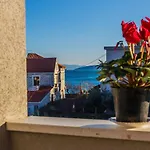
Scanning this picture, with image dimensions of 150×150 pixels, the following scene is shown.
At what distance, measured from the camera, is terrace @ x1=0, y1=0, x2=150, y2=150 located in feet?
3.71

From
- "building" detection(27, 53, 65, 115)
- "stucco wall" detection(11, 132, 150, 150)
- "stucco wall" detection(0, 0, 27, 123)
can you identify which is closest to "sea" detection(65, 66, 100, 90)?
"building" detection(27, 53, 65, 115)

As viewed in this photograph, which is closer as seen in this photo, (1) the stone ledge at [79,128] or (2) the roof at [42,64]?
(1) the stone ledge at [79,128]

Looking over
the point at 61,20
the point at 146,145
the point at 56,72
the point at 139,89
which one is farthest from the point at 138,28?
the point at 61,20

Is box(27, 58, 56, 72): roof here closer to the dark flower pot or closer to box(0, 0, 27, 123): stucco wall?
box(0, 0, 27, 123): stucco wall

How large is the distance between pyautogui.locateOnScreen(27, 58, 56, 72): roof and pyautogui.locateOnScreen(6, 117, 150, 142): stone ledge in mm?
Result: 549

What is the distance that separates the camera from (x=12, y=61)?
1395 millimetres

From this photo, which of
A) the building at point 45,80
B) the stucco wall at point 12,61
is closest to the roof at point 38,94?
the building at point 45,80

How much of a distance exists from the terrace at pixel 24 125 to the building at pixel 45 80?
353mm

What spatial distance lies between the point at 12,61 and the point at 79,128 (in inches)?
19.0

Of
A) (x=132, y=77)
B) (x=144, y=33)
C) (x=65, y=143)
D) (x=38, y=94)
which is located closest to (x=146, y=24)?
(x=144, y=33)

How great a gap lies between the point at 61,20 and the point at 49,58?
494 mm

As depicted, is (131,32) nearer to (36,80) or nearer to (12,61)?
(12,61)

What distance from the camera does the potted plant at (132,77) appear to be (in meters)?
1.06

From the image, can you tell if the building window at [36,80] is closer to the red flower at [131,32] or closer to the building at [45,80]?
the building at [45,80]
